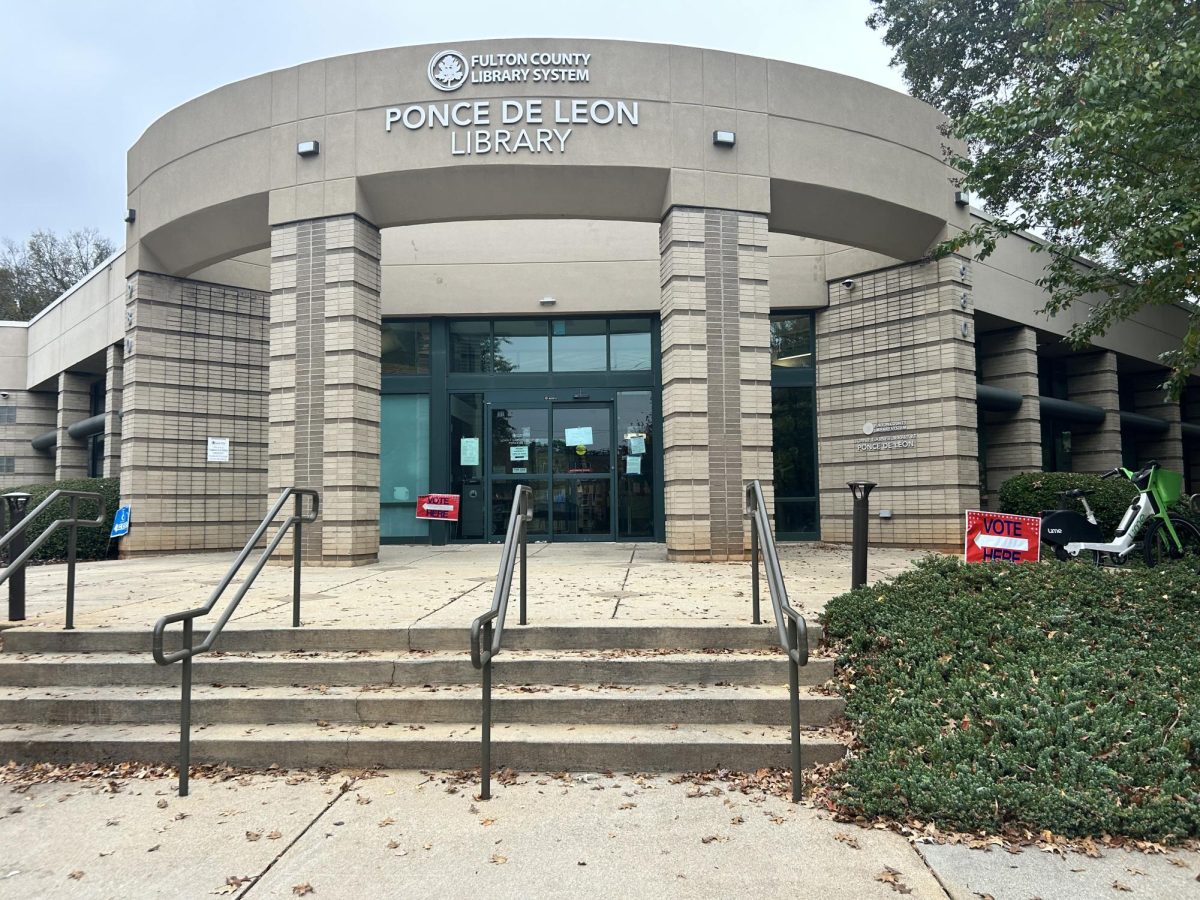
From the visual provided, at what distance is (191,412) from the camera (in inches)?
500

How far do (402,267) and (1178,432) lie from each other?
19.7 metres

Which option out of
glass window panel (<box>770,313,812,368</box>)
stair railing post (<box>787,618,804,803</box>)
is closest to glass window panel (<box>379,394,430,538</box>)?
glass window panel (<box>770,313,812,368</box>)

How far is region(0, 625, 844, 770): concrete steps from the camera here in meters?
4.20

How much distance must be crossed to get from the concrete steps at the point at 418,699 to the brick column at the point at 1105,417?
15200 millimetres

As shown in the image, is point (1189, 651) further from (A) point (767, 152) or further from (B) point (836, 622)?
(A) point (767, 152)

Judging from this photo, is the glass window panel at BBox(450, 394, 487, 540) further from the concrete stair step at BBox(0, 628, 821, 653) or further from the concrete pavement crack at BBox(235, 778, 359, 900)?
the concrete pavement crack at BBox(235, 778, 359, 900)

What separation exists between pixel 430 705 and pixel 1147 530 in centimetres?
802

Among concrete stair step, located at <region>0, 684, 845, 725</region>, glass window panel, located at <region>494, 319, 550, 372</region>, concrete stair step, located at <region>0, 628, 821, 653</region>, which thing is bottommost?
concrete stair step, located at <region>0, 684, 845, 725</region>

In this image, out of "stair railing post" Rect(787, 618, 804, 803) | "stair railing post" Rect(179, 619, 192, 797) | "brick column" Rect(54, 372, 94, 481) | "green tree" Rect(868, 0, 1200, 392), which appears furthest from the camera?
"brick column" Rect(54, 372, 94, 481)

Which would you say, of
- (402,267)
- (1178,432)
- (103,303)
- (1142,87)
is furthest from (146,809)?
(1178,432)

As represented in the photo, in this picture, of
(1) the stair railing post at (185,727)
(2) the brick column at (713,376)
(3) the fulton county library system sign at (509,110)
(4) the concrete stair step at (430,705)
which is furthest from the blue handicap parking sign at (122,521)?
(1) the stair railing post at (185,727)

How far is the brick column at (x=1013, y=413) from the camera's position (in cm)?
1441

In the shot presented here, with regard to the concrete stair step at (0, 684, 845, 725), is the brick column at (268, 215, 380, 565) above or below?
above

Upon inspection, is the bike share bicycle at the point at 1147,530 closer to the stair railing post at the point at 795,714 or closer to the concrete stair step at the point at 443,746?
the concrete stair step at the point at 443,746
